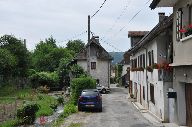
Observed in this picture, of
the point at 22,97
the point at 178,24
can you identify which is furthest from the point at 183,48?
the point at 22,97

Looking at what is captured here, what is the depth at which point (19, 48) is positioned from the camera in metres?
63.8

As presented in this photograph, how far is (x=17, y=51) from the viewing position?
63.7 meters

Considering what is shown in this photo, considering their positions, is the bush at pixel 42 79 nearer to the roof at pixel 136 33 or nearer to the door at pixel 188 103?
the roof at pixel 136 33

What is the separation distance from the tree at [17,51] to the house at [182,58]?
45.7 m

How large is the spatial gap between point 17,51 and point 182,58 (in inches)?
1907

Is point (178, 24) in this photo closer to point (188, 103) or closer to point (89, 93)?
point (188, 103)

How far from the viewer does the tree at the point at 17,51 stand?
208ft

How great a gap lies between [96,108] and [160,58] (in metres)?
7.90

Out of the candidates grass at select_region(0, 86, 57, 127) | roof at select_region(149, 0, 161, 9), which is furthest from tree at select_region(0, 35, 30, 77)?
roof at select_region(149, 0, 161, 9)

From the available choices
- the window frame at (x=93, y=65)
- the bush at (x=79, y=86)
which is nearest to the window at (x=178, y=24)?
the bush at (x=79, y=86)

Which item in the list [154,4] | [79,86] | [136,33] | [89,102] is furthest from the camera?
[136,33]

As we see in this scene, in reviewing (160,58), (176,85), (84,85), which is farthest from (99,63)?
(176,85)

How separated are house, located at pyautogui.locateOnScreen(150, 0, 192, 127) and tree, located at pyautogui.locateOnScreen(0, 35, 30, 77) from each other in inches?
1798

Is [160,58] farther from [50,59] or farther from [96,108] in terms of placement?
[50,59]
